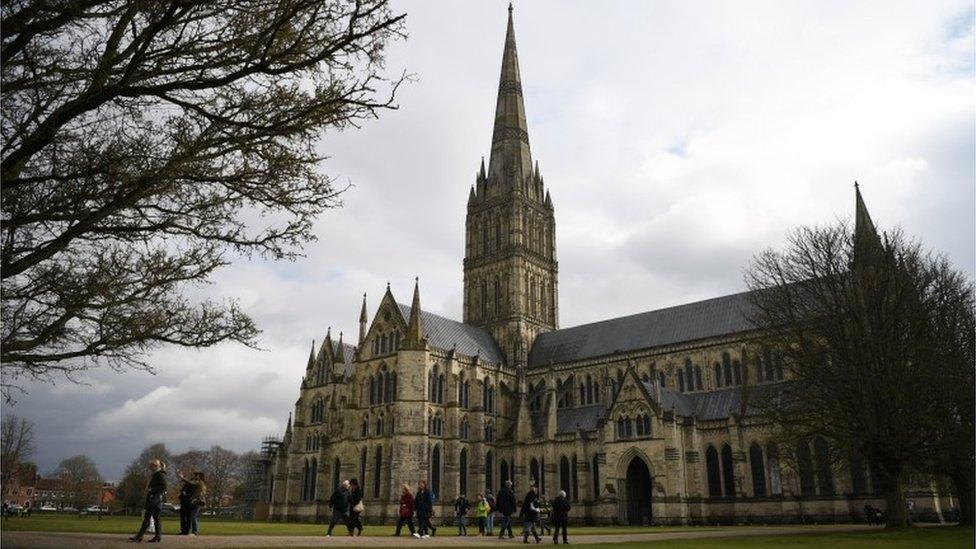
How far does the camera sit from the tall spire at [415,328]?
51.6 m

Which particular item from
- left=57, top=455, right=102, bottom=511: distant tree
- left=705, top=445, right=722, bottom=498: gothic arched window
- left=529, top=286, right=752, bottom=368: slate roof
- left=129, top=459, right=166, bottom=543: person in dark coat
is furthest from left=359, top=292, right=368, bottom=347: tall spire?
left=57, top=455, right=102, bottom=511: distant tree

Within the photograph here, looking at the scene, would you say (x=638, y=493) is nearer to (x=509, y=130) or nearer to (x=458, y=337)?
(x=458, y=337)

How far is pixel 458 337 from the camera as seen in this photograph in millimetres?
57812

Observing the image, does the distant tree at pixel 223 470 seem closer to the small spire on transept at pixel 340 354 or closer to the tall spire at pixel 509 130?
the small spire on transept at pixel 340 354

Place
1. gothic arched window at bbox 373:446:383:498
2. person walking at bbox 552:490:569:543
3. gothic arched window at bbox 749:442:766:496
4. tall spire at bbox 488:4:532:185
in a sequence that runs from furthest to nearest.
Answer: tall spire at bbox 488:4:532:185, gothic arched window at bbox 373:446:383:498, gothic arched window at bbox 749:442:766:496, person walking at bbox 552:490:569:543

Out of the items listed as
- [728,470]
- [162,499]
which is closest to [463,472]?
[728,470]

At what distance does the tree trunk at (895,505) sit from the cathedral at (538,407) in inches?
201

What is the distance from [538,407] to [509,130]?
28486 millimetres

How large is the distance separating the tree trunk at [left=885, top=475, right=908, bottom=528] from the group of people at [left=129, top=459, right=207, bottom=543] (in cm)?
2478

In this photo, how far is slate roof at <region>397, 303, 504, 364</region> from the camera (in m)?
55.2

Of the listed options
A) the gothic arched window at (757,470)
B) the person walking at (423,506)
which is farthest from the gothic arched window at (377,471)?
the person walking at (423,506)

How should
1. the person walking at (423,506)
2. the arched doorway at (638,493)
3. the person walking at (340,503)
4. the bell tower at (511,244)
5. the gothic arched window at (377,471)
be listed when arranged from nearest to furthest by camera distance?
the person walking at (340,503) → the person walking at (423,506) → the arched doorway at (638,493) → the gothic arched window at (377,471) → the bell tower at (511,244)

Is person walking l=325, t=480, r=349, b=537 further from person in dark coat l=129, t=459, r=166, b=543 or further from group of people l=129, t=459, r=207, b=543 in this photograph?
person in dark coat l=129, t=459, r=166, b=543

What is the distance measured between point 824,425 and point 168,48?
2791 centimetres
